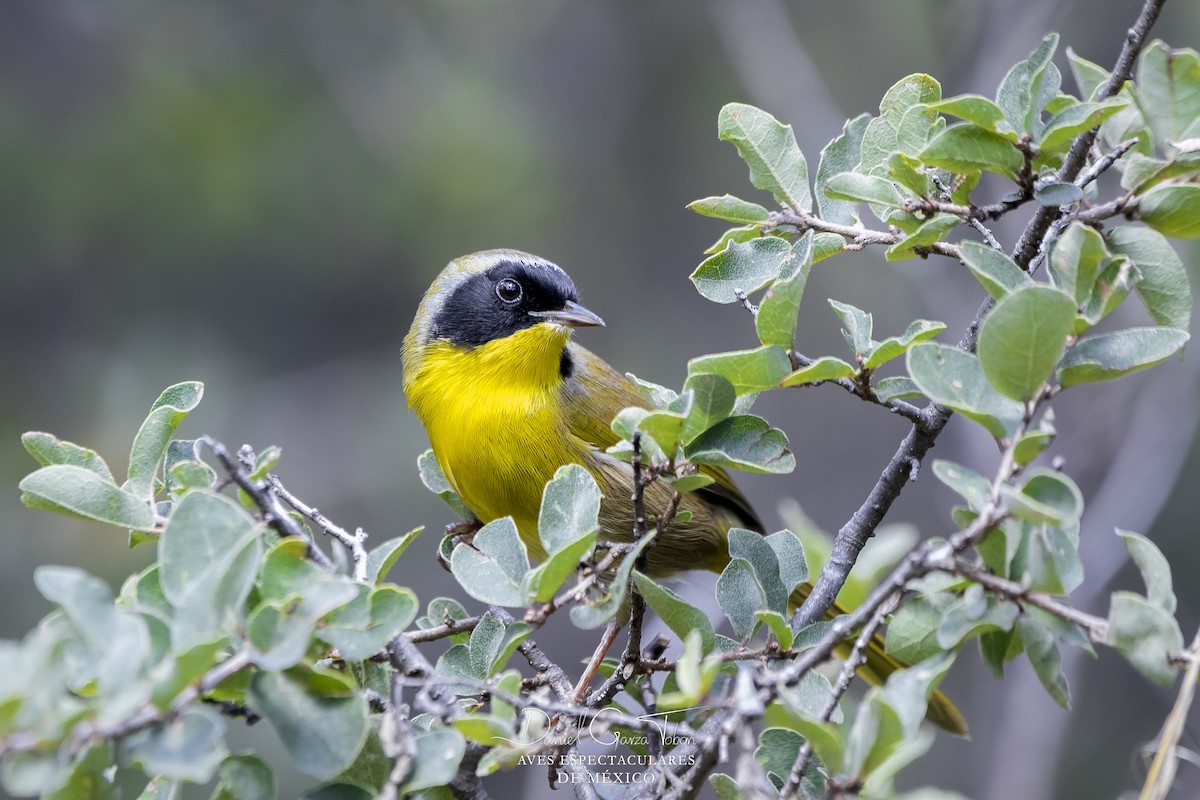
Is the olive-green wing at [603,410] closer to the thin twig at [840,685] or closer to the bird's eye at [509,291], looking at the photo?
the bird's eye at [509,291]

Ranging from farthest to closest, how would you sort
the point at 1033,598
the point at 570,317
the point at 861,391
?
the point at 570,317 → the point at 861,391 → the point at 1033,598

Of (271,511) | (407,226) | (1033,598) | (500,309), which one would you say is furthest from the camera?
(407,226)

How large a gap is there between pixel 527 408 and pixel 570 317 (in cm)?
39

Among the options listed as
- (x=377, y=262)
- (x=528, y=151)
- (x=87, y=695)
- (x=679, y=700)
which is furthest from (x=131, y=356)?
(x=679, y=700)

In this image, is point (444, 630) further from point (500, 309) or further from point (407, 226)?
point (407, 226)

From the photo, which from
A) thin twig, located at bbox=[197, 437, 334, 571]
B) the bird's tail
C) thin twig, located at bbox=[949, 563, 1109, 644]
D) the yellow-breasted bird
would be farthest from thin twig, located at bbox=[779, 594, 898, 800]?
the yellow-breasted bird

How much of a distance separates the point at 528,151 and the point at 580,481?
643cm

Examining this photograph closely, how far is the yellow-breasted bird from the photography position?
3.77 metres

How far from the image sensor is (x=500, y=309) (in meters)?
4.27

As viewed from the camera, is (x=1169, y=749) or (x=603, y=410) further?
(x=603, y=410)

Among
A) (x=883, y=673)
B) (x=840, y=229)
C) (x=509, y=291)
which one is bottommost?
(x=883, y=673)

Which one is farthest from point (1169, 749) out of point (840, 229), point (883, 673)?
point (883, 673)

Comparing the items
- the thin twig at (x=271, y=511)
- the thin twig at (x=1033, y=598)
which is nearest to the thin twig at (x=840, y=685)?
the thin twig at (x=1033, y=598)

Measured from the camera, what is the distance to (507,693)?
1.75 meters
